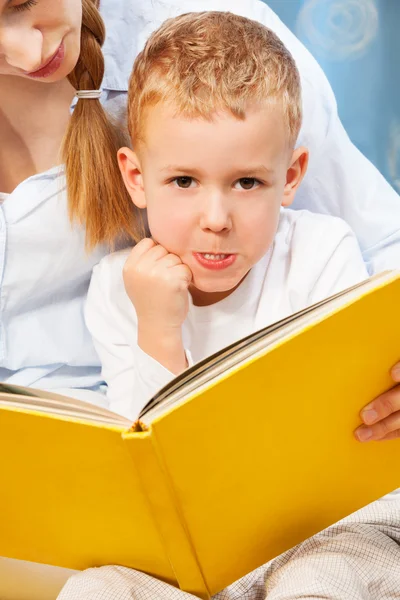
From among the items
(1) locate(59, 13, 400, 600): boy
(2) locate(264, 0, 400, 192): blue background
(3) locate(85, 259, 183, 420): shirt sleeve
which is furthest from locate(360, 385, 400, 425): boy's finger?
(2) locate(264, 0, 400, 192): blue background

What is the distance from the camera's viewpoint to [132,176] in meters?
1.13

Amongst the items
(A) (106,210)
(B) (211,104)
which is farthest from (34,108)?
(B) (211,104)

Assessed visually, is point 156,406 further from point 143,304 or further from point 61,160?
point 61,160

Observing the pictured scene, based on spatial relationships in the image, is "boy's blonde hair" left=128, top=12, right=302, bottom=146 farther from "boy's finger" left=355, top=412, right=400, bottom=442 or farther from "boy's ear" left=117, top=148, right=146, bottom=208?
"boy's finger" left=355, top=412, right=400, bottom=442

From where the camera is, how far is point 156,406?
0.73m

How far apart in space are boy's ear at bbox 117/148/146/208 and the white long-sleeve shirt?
0.39 ft

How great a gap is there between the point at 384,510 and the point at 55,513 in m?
0.42

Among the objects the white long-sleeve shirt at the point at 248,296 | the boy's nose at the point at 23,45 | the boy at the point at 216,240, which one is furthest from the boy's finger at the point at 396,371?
the boy's nose at the point at 23,45

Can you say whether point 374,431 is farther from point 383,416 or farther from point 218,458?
point 218,458

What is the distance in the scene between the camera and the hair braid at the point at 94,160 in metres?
1.12

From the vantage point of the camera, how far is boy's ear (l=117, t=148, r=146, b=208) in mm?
1118

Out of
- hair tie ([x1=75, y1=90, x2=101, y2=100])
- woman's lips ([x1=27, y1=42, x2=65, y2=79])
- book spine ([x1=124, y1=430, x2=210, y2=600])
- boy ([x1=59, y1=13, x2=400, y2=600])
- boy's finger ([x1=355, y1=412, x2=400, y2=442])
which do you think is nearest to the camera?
book spine ([x1=124, y1=430, x2=210, y2=600])

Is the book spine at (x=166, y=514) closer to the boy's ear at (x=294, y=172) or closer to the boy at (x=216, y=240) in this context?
the boy at (x=216, y=240)

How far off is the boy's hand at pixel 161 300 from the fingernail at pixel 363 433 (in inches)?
13.1
